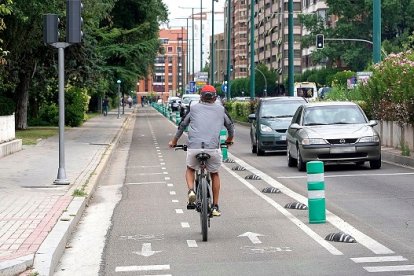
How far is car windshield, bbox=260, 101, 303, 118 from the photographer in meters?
28.8

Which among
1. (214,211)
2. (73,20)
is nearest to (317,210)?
(214,211)

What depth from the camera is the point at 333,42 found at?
299ft

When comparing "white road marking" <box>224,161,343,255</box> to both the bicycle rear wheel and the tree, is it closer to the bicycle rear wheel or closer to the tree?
the bicycle rear wheel

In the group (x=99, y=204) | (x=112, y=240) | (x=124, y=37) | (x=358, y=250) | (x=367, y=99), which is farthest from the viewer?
(x=124, y=37)

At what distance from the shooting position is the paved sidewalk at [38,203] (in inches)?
372

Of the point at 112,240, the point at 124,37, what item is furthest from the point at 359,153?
the point at 124,37

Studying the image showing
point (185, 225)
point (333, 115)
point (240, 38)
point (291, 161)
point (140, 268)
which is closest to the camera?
point (140, 268)

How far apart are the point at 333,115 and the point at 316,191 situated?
10.2m

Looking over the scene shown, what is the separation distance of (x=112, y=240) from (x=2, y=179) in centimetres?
801

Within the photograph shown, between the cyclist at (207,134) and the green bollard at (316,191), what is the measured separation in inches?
52.5

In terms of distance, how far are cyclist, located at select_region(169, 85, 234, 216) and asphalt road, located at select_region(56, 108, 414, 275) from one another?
68 cm

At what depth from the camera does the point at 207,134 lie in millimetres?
11656

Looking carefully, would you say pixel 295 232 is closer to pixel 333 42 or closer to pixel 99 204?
pixel 99 204

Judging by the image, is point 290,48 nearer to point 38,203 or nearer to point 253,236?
point 38,203
